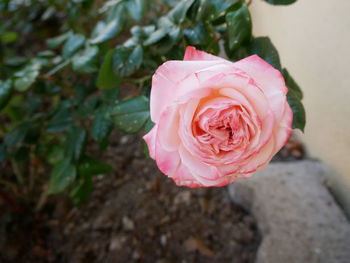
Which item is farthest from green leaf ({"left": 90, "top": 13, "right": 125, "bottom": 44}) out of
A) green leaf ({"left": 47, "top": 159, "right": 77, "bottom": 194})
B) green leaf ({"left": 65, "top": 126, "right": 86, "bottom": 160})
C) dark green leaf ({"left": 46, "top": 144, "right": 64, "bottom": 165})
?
dark green leaf ({"left": 46, "top": 144, "right": 64, "bottom": 165})

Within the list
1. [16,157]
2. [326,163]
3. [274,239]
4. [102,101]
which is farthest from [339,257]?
[16,157]

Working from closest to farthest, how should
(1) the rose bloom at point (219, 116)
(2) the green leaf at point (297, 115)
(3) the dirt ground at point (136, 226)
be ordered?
(1) the rose bloom at point (219, 116)
(2) the green leaf at point (297, 115)
(3) the dirt ground at point (136, 226)

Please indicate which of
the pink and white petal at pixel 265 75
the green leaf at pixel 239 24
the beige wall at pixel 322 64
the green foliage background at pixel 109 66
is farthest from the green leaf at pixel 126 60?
the beige wall at pixel 322 64

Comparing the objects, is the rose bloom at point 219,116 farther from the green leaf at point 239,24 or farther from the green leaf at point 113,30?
the green leaf at point 113,30

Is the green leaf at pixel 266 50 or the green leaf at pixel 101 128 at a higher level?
the green leaf at pixel 266 50

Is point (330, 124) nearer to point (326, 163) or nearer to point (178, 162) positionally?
point (326, 163)

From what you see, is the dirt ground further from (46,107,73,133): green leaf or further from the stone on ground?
(46,107,73,133): green leaf

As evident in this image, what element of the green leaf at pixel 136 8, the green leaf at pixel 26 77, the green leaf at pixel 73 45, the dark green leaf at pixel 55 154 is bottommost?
the dark green leaf at pixel 55 154

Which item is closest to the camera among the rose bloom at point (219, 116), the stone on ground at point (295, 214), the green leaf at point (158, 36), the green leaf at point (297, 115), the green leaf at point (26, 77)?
the rose bloom at point (219, 116)
